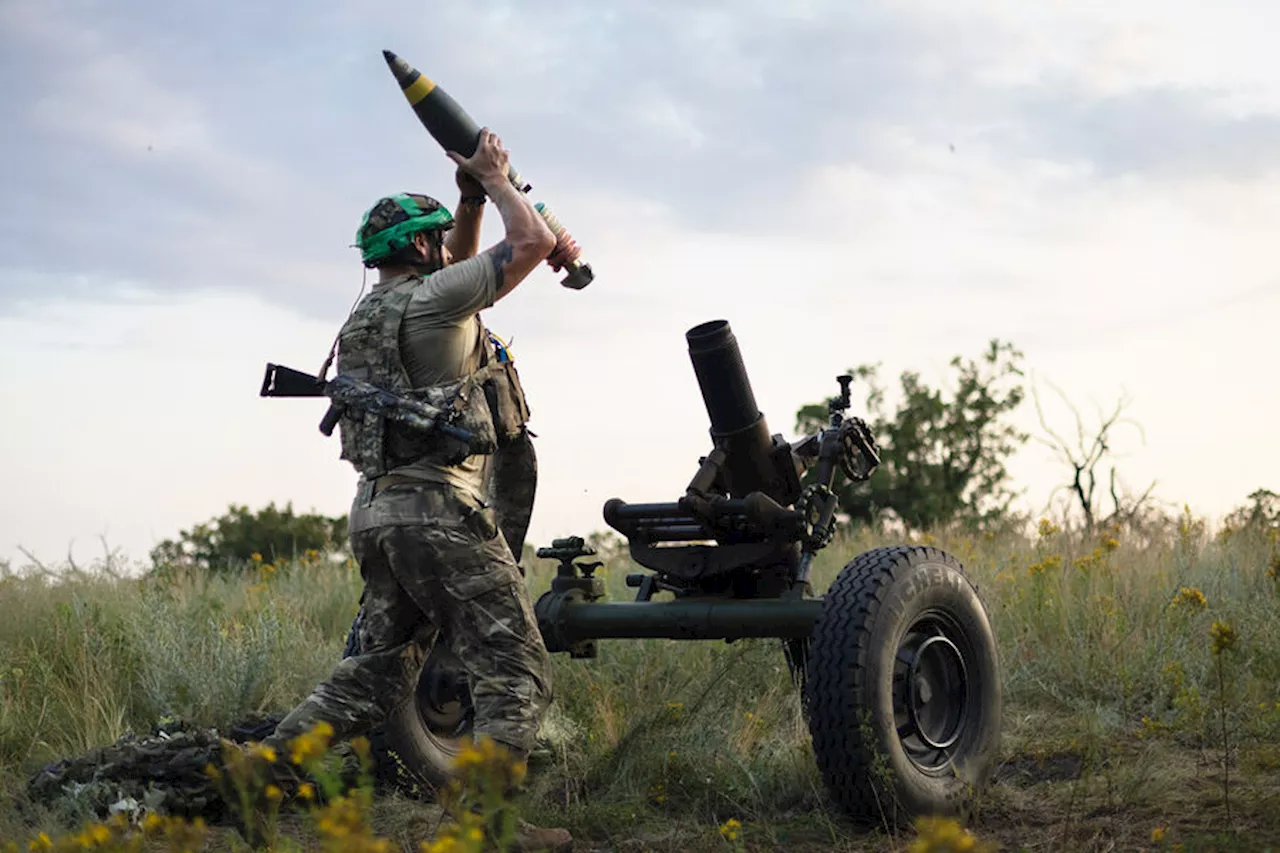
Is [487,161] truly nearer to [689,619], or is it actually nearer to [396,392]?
[396,392]

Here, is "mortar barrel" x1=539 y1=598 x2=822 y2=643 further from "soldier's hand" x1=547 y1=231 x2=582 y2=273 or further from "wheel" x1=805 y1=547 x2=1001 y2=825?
"soldier's hand" x1=547 y1=231 x2=582 y2=273

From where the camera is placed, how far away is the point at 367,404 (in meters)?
5.18

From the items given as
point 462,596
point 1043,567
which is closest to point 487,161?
point 462,596

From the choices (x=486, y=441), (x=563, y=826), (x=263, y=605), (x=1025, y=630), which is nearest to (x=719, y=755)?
(x=563, y=826)

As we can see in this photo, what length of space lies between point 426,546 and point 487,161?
5.04 ft

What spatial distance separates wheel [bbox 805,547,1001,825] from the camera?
5070mm

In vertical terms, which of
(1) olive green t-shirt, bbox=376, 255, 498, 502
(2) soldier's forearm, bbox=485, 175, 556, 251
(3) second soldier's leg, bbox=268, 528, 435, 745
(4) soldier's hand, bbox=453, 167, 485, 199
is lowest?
(3) second soldier's leg, bbox=268, 528, 435, 745

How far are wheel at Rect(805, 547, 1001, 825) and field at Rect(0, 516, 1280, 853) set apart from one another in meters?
0.20

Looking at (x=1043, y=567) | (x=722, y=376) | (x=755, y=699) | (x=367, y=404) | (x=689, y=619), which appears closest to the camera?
(x=367, y=404)

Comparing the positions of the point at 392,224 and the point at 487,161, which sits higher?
the point at 487,161

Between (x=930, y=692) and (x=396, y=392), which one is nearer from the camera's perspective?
(x=396, y=392)

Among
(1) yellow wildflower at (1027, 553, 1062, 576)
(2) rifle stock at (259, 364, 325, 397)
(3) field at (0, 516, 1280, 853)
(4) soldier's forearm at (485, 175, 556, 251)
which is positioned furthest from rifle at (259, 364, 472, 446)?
(1) yellow wildflower at (1027, 553, 1062, 576)

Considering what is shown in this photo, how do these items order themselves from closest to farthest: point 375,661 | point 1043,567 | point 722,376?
point 375,661, point 722,376, point 1043,567

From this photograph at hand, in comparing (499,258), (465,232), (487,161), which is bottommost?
(499,258)
